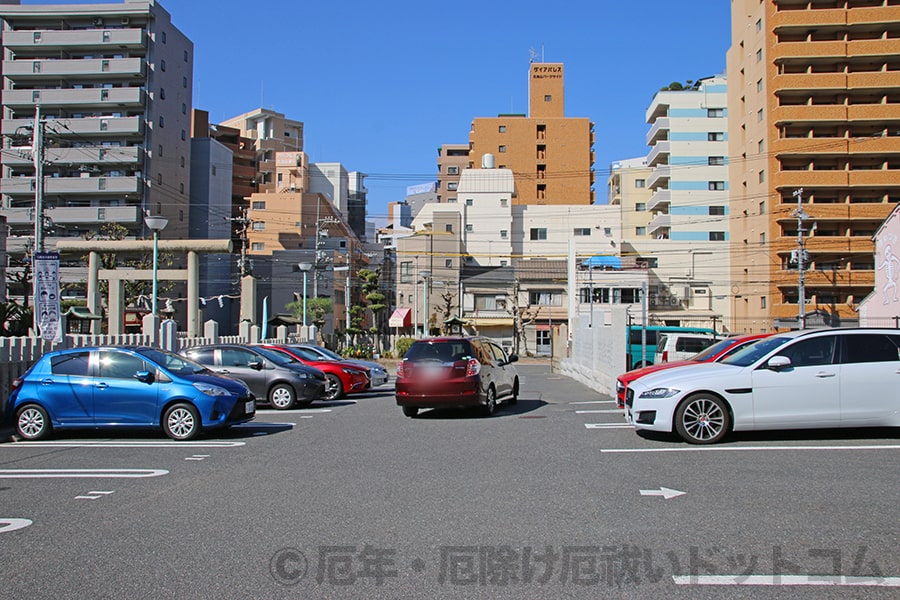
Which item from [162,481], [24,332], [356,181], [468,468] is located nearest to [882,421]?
[468,468]

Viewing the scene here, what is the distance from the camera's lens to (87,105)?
2343 inches

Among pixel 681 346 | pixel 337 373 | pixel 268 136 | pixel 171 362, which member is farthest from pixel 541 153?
pixel 171 362

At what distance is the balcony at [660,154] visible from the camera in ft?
224

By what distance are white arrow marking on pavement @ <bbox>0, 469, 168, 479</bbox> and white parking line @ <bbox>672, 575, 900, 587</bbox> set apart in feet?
21.6

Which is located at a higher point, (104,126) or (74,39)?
(74,39)

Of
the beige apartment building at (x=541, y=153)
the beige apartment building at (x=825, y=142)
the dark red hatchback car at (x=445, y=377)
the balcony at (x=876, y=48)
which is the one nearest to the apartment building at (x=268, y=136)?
the beige apartment building at (x=541, y=153)

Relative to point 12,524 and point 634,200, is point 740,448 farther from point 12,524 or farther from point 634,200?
point 634,200

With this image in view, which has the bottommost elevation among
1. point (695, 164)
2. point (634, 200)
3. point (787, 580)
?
point (787, 580)

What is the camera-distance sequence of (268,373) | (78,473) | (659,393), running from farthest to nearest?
(268,373), (659,393), (78,473)

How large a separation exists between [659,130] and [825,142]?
1749 cm

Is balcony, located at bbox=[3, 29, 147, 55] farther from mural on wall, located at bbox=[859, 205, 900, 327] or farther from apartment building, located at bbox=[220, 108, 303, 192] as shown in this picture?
mural on wall, located at bbox=[859, 205, 900, 327]

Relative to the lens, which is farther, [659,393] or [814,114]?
[814,114]

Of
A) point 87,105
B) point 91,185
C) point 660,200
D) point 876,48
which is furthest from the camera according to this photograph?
point 660,200

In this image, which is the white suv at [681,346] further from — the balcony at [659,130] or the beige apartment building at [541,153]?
the beige apartment building at [541,153]
